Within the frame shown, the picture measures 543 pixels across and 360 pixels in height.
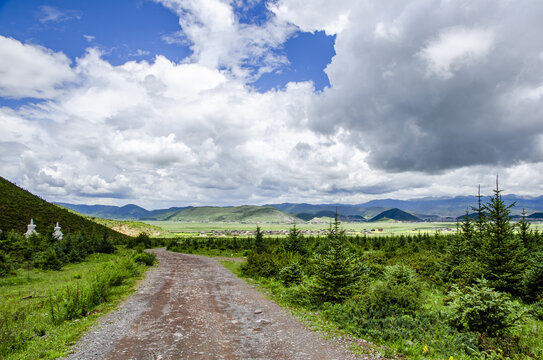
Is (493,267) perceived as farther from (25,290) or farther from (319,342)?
(25,290)

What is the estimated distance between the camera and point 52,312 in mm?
12047

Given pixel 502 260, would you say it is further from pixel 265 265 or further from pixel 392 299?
pixel 265 265

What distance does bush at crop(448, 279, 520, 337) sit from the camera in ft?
31.7

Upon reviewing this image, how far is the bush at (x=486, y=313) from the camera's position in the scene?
9672 mm

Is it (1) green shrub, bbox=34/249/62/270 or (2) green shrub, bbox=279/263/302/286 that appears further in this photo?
(1) green shrub, bbox=34/249/62/270

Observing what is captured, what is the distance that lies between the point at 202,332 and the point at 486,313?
9929mm

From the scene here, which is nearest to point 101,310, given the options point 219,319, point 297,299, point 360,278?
point 219,319

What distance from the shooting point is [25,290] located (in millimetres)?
20188

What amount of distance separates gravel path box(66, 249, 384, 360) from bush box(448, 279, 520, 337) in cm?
448

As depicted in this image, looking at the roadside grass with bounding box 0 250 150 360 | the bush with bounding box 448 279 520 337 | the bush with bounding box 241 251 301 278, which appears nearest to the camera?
the roadside grass with bounding box 0 250 150 360

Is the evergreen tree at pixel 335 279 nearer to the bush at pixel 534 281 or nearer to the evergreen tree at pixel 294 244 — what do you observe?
the bush at pixel 534 281

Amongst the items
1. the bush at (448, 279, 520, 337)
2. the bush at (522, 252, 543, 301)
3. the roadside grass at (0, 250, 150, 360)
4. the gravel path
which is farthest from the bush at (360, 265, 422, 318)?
the roadside grass at (0, 250, 150, 360)

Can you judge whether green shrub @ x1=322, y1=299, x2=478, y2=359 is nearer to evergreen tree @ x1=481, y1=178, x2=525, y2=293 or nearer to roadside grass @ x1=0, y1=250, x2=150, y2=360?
evergreen tree @ x1=481, y1=178, x2=525, y2=293

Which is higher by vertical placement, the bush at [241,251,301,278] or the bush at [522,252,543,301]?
the bush at [522,252,543,301]
